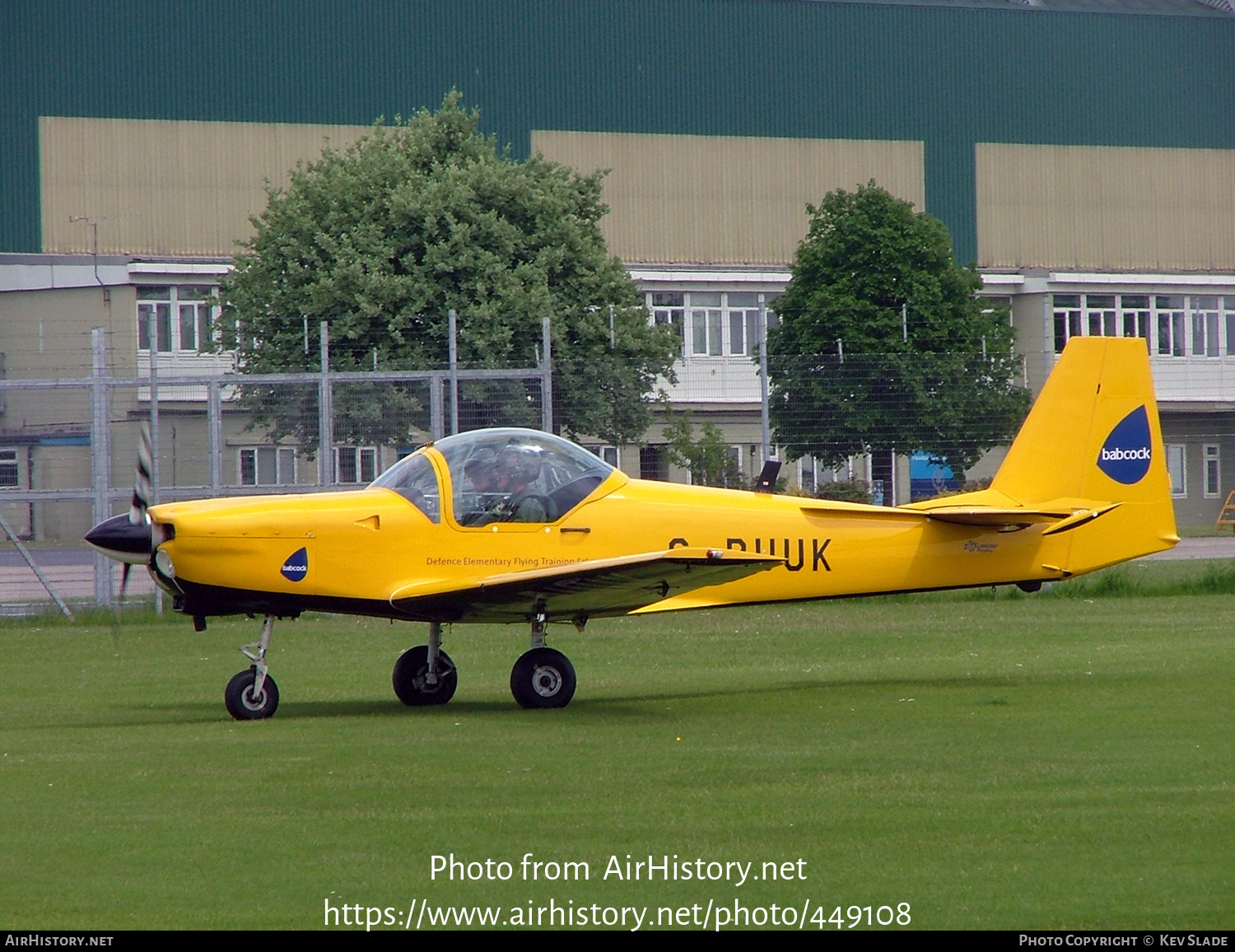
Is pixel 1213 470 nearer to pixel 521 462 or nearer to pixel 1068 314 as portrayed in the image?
pixel 521 462

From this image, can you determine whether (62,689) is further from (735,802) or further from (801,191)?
(801,191)

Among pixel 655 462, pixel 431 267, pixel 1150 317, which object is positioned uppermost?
pixel 1150 317

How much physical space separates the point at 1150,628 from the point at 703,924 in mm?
11246

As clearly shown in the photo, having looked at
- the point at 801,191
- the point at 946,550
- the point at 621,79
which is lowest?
the point at 946,550

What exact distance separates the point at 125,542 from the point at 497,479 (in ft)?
Result: 8.30

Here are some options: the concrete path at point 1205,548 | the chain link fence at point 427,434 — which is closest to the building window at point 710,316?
the concrete path at point 1205,548

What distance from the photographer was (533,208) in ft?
104

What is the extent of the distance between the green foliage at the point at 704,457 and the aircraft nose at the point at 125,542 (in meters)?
11.1

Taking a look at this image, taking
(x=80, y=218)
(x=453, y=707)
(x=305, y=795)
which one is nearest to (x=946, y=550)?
(x=453, y=707)

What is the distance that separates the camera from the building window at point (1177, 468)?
876 inches

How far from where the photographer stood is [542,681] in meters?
11.2

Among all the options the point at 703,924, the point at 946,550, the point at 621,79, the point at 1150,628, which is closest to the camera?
the point at 703,924

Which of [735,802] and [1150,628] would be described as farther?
[1150,628]

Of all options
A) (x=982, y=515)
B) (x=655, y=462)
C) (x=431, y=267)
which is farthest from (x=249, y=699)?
(x=431, y=267)
